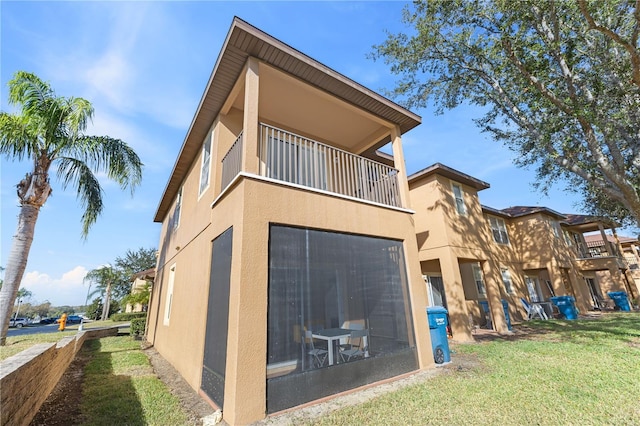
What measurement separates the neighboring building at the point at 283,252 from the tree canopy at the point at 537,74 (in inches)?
171

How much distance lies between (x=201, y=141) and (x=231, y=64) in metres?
3.32

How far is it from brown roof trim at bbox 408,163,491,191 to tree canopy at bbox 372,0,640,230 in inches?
82.6

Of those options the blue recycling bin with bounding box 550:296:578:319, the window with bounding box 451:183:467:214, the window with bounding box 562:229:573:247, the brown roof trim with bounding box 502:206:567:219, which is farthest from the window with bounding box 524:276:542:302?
the window with bounding box 451:183:467:214

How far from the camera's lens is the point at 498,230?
1509cm

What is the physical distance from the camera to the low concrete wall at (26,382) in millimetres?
2885

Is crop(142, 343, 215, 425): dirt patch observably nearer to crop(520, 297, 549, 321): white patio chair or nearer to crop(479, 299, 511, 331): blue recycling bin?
crop(479, 299, 511, 331): blue recycling bin

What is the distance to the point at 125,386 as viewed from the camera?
562 centimetres

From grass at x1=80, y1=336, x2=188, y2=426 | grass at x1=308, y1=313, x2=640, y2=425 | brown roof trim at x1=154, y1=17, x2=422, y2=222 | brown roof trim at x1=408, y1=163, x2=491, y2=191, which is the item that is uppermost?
brown roof trim at x1=408, y1=163, x2=491, y2=191

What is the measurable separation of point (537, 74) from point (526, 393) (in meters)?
9.45

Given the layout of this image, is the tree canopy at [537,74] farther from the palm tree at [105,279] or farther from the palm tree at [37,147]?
the palm tree at [105,279]

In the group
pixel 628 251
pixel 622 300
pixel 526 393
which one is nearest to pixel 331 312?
pixel 526 393

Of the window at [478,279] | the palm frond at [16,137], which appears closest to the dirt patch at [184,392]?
the palm frond at [16,137]

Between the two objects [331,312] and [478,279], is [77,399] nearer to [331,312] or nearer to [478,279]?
[331,312]

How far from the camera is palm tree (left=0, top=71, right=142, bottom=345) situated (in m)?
7.87
